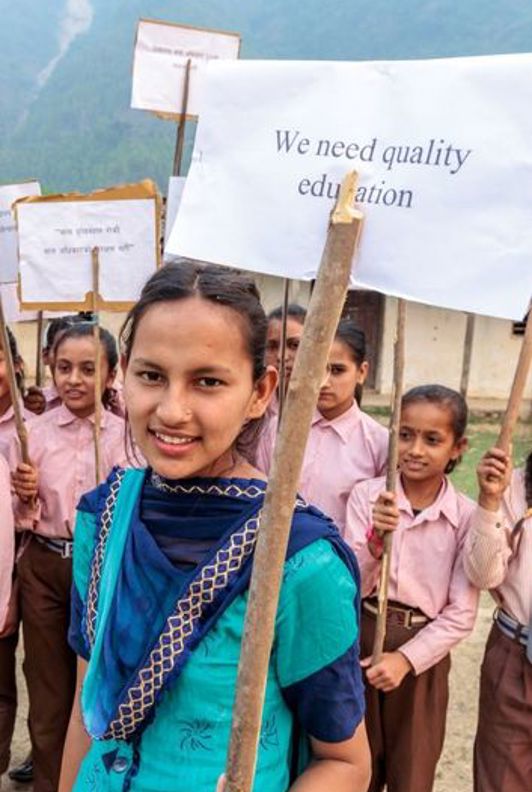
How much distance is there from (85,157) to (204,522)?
206 ft

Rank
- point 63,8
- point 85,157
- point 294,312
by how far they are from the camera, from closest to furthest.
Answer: point 294,312, point 85,157, point 63,8

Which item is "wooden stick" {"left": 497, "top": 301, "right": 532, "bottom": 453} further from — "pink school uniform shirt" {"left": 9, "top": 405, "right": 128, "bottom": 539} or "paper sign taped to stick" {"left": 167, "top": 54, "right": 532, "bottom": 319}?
"pink school uniform shirt" {"left": 9, "top": 405, "right": 128, "bottom": 539}

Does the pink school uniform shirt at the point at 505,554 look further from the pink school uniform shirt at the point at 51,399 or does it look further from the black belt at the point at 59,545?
the pink school uniform shirt at the point at 51,399

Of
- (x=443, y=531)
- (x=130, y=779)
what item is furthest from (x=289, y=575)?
(x=443, y=531)

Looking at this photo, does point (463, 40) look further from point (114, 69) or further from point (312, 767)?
point (312, 767)

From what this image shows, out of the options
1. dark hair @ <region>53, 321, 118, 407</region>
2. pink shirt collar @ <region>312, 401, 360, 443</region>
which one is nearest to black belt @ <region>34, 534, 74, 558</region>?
dark hair @ <region>53, 321, 118, 407</region>

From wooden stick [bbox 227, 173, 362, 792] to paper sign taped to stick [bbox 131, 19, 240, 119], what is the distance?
2541mm

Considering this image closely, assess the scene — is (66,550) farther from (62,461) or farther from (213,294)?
(213,294)

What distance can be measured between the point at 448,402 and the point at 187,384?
1.67 m

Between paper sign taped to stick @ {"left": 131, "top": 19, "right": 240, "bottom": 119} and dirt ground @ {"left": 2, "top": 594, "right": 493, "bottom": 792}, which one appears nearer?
paper sign taped to stick @ {"left": 131, "top": 19, "right": 240, "bottom": 119}

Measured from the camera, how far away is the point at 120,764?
3.92 feet

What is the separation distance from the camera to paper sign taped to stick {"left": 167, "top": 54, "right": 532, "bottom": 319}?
1.56 meters

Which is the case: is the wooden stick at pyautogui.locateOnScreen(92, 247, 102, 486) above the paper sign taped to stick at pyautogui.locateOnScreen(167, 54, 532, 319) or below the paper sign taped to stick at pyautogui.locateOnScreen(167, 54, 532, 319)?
below

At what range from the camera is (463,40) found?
68.6m
